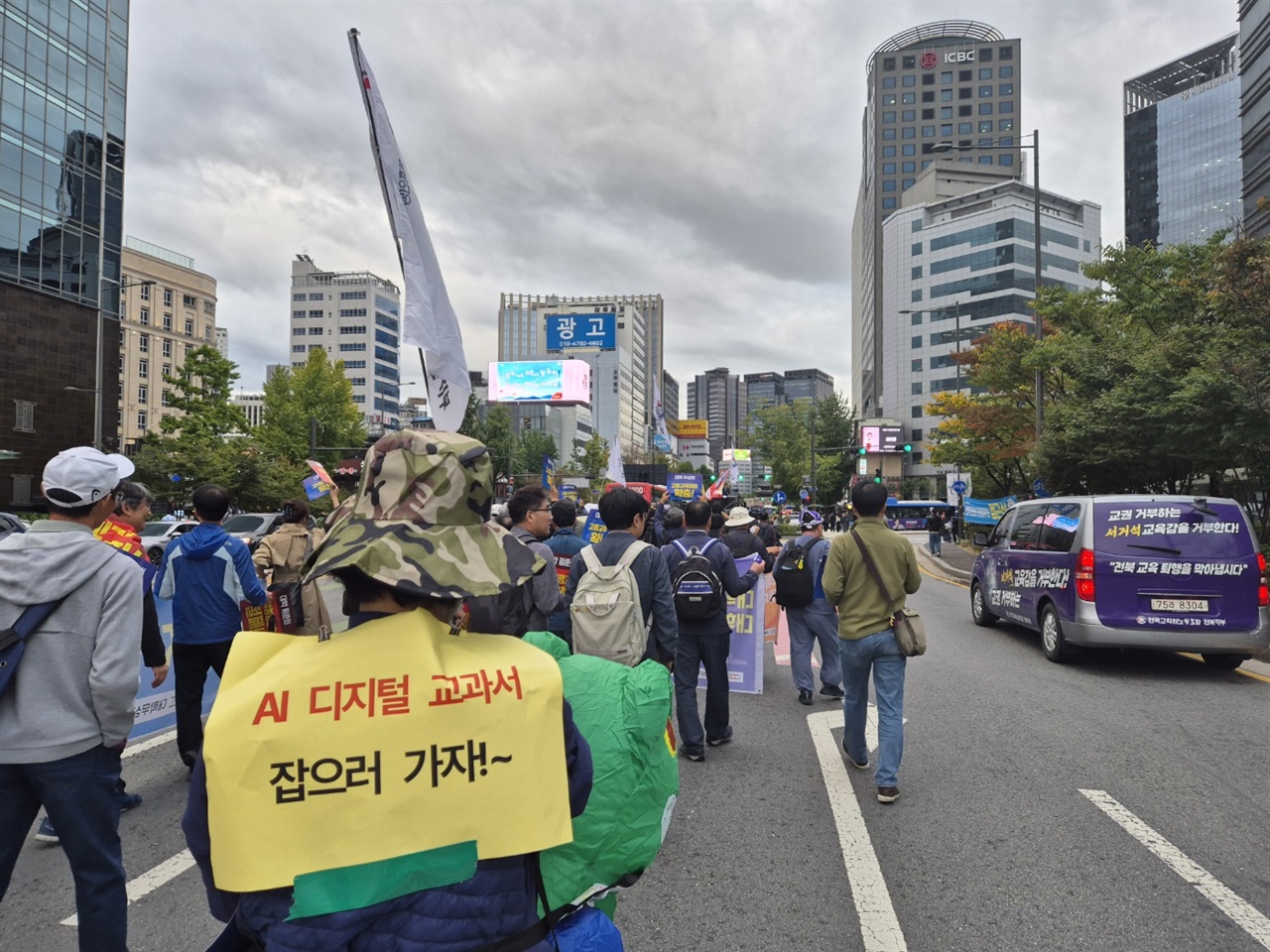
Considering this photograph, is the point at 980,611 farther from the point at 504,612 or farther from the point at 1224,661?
the point at 504,612

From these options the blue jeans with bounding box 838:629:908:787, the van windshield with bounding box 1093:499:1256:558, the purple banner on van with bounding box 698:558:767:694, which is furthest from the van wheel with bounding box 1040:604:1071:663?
the blue jeans with bounding box 838:629:908:787

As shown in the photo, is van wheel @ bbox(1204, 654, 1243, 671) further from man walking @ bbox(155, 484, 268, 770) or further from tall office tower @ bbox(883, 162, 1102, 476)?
tall office tower @ bbox(883, 162, 1102, 476)

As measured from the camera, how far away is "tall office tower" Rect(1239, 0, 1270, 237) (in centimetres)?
3109

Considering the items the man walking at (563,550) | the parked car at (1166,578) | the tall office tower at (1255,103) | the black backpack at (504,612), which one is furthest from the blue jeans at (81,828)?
the tall office tower at (1255,103)

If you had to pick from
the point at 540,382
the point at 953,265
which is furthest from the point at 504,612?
the point at 953,265

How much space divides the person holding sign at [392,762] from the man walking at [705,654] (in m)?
3.95

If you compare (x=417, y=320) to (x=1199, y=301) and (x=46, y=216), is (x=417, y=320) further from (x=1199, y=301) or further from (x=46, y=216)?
(x=46, y=216)

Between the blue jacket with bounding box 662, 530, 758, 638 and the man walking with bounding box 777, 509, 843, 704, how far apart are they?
1635 mm

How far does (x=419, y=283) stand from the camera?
3783mm

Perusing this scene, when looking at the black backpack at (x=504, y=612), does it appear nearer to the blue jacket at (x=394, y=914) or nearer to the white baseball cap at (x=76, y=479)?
the blue jacket at (x=394, y=914)

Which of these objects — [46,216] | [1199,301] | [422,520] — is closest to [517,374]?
[46,216]

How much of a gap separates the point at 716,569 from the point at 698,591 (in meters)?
0.25

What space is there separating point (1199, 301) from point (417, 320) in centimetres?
1932

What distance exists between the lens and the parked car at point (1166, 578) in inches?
305
